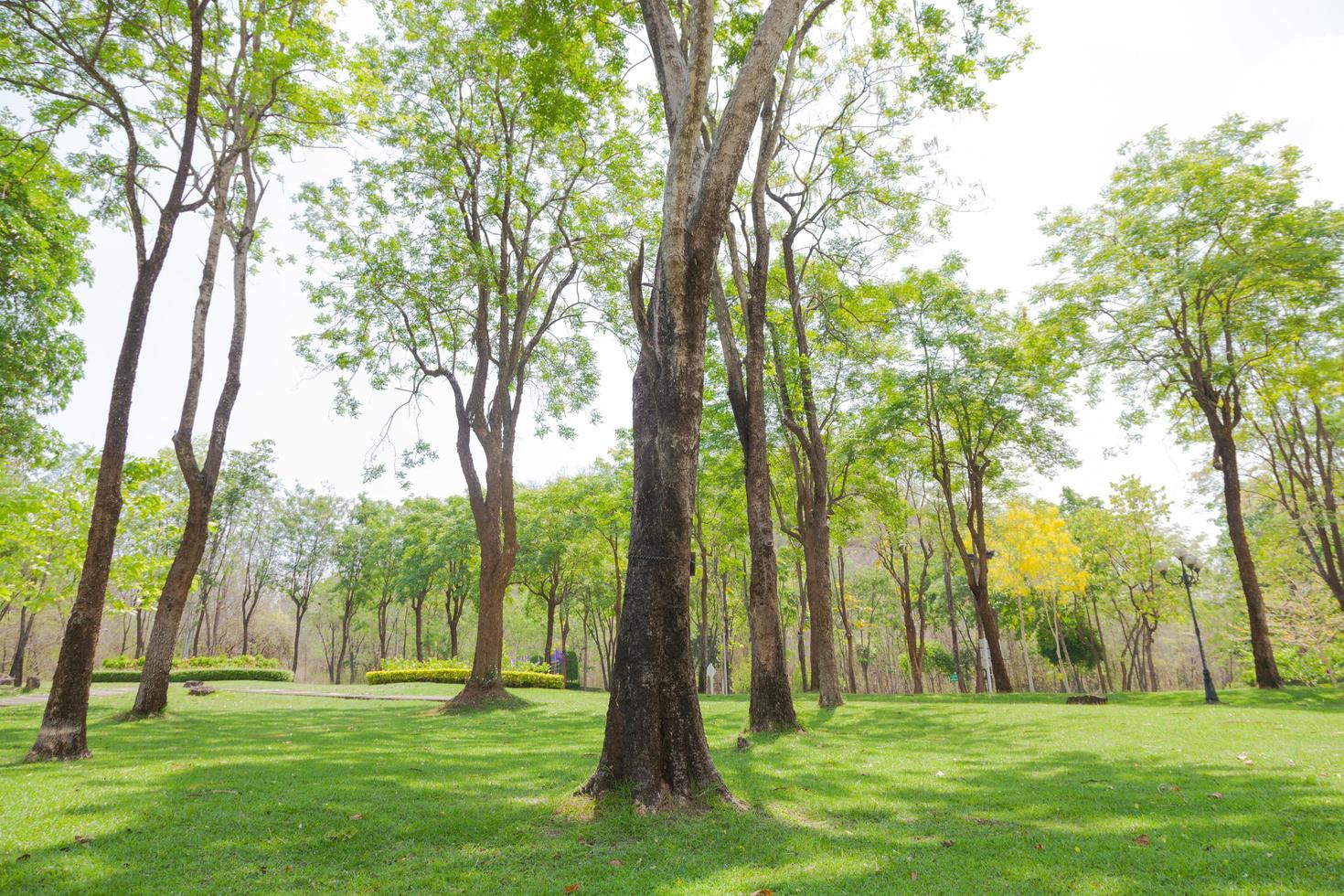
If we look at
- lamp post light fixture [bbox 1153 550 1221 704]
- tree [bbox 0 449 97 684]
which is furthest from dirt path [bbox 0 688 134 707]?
lamp post light fixture [bbox 1153 550 1221 704]

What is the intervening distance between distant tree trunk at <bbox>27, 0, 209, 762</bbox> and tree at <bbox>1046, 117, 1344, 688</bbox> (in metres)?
19.9

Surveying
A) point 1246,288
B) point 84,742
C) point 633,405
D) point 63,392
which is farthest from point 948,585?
point 63,392

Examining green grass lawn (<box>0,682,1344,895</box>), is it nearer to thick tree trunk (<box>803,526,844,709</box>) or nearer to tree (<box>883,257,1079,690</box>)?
Result: thick tree trunk (<box>803,526,844,709</box>)

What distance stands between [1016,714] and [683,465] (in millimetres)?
11266

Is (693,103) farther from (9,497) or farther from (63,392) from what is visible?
(9,497)

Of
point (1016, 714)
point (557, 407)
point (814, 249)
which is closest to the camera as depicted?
point (1016, 714)

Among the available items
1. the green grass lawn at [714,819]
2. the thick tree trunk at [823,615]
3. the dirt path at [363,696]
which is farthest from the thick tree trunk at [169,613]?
the thick tree trunk at [823,615]

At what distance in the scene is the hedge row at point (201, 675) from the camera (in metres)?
26.1

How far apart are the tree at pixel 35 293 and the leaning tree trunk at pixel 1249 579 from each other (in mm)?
25575

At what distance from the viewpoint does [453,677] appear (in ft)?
86.5

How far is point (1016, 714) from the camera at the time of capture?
12.9 meters

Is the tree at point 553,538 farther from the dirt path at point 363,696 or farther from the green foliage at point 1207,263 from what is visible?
the green foliage at point 1207,263

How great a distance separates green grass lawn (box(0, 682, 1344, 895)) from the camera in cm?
369

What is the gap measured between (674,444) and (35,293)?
57.6 feet
